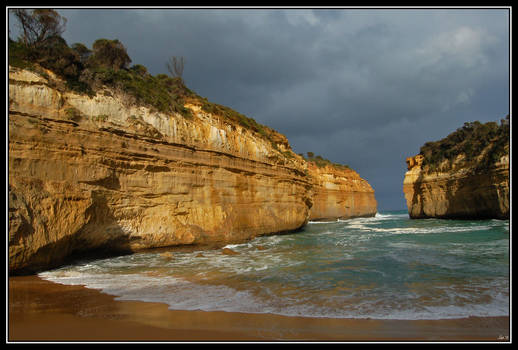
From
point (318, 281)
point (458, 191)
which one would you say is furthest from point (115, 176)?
point (458, 191)

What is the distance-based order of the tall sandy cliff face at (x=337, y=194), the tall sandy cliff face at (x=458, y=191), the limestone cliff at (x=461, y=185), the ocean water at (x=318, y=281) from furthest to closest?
the tall sandy cliff face at (x=337, y=194) → the limestone cliff at (x=461, y=185) → the tall sandy cliff face at (x=458, y=191) → the ocean water at (x=318, y=281)

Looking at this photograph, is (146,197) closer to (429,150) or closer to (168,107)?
(168,107)

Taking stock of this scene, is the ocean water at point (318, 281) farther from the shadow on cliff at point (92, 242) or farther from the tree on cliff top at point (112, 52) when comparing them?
the tree on cliff top at point (112, 52)

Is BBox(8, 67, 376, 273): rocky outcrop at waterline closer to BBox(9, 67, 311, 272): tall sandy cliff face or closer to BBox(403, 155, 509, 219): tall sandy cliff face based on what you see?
BBox(9, 67, 311, 272): tall sandy cliff face

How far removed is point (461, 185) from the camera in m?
28.3

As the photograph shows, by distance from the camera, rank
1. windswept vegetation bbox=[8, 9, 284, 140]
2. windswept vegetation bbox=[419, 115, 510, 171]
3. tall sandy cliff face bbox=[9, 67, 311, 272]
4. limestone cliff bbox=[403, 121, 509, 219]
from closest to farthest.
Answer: tall sandy cliff face bbox=[9, 67, 311, 272]
windswept vegetation bbox=[8, 9, 284, 140]
limestone cliff bbox=[403, 121, 509, 219]
windswept vegetation bbox=[419, 115, 510, 171]

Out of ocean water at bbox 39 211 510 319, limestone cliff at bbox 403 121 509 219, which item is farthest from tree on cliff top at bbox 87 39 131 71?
limestone cliff at bbox 403 121 509 219

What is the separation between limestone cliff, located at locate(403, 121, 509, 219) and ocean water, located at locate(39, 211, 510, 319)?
667 inches

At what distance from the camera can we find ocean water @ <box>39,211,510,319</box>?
4633mm

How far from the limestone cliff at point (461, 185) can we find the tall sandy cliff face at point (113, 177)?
21.1 m

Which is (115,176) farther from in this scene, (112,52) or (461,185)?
(461,185)

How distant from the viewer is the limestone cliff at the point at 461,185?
23.1 metres

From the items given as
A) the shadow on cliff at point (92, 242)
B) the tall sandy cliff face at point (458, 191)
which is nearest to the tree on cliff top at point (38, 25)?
the shadow on cliff at point (92, 242)

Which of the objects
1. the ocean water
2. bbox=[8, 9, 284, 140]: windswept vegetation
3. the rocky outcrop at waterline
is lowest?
the ocean water
